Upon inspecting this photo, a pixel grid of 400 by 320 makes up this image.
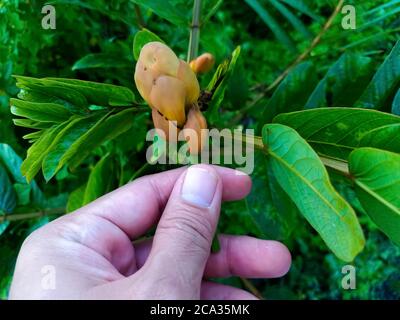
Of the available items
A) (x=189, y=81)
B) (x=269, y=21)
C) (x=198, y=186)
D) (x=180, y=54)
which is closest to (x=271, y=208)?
(x=198, y=186)

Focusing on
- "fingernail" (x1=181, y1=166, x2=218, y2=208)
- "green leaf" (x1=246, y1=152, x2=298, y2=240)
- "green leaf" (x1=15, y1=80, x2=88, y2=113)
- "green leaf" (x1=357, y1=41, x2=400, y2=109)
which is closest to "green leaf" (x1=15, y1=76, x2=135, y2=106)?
"green leaf" (x1=15, y1=80, x2=88, y2=113)

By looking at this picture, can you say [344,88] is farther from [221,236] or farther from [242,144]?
[221,236]

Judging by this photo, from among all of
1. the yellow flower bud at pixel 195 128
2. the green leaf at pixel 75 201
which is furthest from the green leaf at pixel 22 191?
the yellow flower bud at pixel 195 128

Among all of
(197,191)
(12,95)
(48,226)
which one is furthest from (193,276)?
(12,95)

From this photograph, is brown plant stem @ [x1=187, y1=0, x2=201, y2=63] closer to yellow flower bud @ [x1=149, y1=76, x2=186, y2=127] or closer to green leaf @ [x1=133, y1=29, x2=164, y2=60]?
green leaf @ [x1=133, y1=29, x2=164, y2=60]

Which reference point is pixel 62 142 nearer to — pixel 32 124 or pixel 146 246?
pixel 32 124
